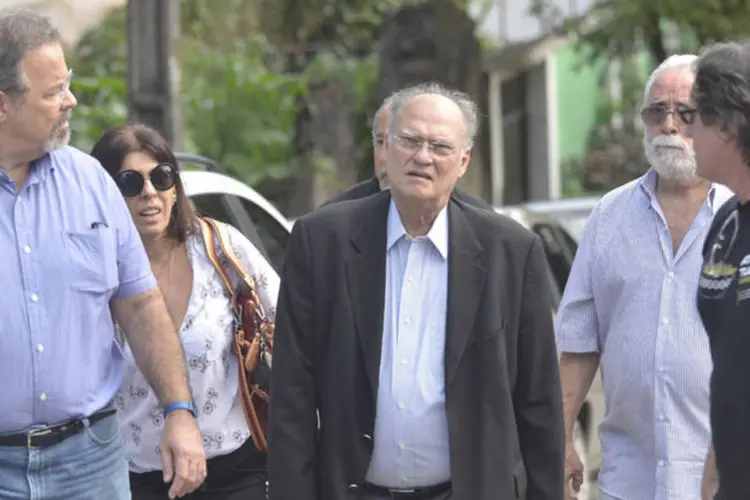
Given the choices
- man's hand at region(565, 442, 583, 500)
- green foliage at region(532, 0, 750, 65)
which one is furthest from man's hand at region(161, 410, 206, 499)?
green foliage at region(532, 0, 750, 65)

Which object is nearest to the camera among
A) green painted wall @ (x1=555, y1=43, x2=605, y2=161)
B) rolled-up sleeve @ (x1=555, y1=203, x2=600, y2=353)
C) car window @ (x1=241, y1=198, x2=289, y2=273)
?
rolled-up sleeve @ (x1=555, y1=203, x2=600, y2=353)

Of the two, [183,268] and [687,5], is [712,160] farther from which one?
[687,5]

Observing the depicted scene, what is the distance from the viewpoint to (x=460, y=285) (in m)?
4.46

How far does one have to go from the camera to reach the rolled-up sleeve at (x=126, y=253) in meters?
4.48

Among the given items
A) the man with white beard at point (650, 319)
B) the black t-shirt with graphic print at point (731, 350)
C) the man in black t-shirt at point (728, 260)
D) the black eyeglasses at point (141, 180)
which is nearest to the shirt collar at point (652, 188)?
the man with white beard at point (650, 319)

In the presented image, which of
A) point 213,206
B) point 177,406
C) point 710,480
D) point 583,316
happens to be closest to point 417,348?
point 177,406

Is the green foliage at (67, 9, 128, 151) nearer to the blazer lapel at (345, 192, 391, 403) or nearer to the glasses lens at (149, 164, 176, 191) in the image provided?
the glasses lens at (149, 164, 176, 191)

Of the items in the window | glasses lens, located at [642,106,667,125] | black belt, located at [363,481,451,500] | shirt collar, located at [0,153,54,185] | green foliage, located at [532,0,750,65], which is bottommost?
black belt, located at [363,481,451,500]

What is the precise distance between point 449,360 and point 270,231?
2.93m

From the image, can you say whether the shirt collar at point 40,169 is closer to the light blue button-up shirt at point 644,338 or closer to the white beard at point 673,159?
the light blue button-up shirt at point 644,338

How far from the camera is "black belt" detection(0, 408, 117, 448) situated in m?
4.16

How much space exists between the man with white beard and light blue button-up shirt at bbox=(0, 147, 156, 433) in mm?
1784

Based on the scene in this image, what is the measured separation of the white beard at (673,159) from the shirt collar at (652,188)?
69mm

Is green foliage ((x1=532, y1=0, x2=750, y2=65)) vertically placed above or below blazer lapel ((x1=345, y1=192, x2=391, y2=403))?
above
